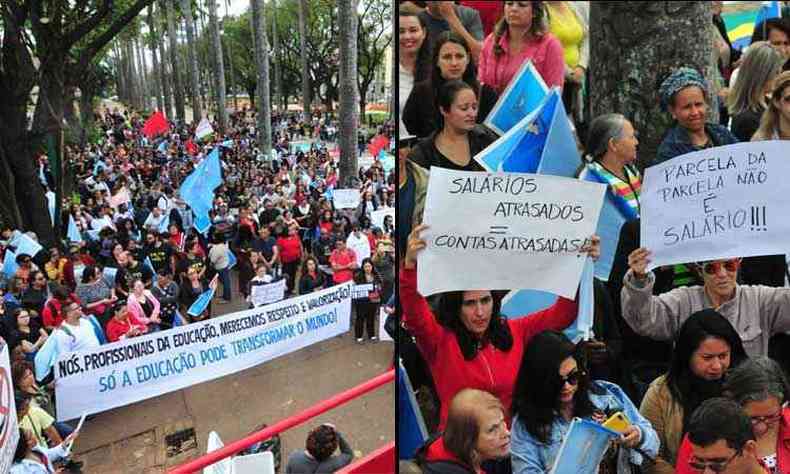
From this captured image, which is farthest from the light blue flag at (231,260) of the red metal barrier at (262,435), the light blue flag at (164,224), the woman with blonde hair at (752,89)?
the woman with blonde hair at (752,89)

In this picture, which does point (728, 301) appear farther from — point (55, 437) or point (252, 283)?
point (55, 437)

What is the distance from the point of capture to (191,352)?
2.79m

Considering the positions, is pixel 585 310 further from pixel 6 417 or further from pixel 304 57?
pixel 6 417

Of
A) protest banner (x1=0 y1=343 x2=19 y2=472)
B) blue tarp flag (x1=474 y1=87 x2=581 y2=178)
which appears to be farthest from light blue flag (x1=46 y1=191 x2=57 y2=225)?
blue tarp flag (x1=474 y1=87 x2=581 y2=178)

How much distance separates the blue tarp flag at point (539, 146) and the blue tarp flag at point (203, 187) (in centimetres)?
114

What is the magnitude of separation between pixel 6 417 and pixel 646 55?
8.50 feet

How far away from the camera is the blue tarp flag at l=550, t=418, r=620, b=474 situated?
2.48m

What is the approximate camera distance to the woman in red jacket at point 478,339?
8.02ft

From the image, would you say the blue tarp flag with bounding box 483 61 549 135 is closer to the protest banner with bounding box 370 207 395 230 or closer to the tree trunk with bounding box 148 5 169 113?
the protest banner with bounding box 370 207 395 230

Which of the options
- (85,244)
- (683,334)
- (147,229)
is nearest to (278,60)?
(147,229)

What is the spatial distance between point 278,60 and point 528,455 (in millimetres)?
1909

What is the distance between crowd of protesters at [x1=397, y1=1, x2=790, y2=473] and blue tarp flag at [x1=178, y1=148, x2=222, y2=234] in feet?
2.98

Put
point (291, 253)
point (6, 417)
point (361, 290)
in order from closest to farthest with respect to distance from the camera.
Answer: point (6, 417)
point (291, 253)
point (361, 290)

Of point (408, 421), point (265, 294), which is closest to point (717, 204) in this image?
point (408, 421)
